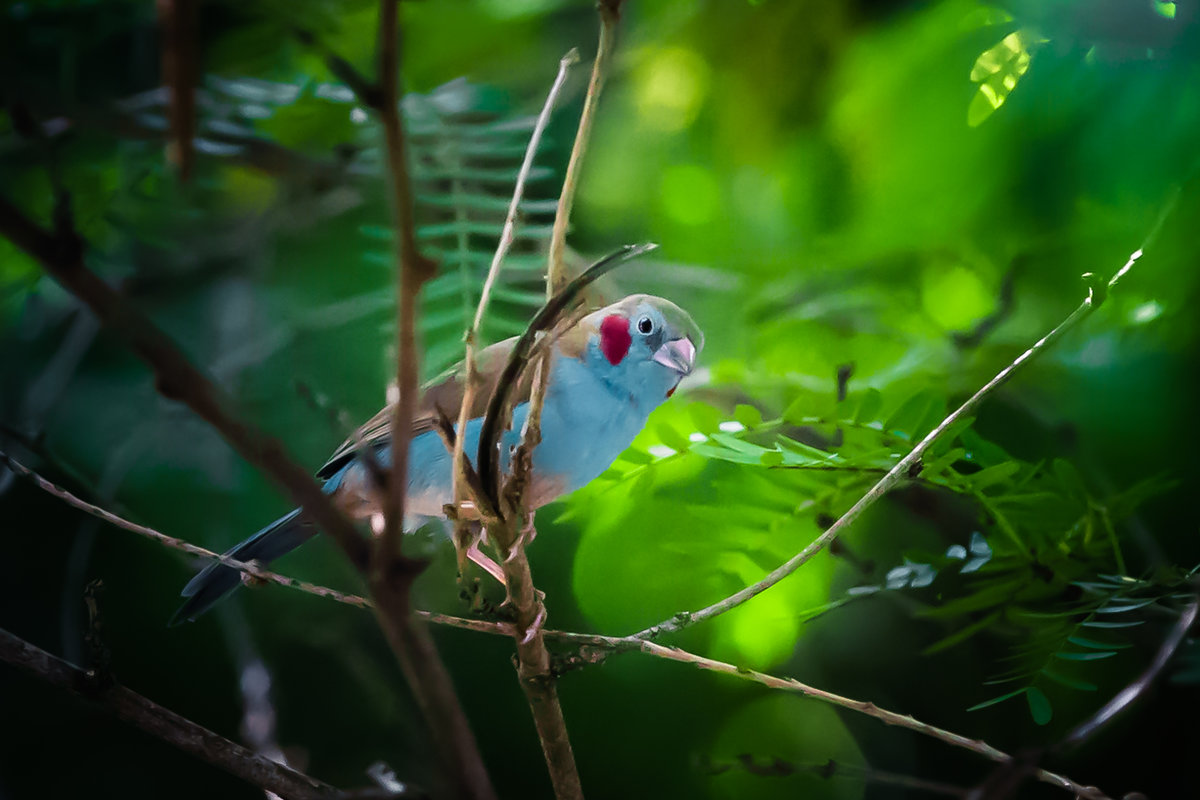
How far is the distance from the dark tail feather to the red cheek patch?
10.2 inches

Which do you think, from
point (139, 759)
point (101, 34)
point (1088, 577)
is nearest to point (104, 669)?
point (139, 759)

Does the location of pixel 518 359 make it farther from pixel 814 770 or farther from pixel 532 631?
pixel 814 770

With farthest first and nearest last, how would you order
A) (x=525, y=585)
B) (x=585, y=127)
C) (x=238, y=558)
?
(x=238, y=558) < (x=525, y=585) < (x=585, y=127)

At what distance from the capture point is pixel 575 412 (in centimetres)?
64

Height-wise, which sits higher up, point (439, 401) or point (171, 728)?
point (439, 401)

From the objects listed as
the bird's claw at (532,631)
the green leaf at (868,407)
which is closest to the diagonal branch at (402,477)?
the bird's claw at (532,631)

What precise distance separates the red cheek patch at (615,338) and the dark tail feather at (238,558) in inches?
10.2

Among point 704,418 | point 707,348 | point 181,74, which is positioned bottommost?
point 181,74

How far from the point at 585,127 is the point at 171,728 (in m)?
0.42

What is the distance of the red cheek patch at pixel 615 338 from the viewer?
645mm

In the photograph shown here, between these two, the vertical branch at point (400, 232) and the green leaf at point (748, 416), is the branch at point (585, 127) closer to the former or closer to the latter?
the vertical branch at point (400, 232)

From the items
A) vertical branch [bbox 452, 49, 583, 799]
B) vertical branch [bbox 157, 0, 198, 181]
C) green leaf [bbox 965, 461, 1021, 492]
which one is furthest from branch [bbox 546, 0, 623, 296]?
green leaf [bbox 965, 461, 1021, 492]

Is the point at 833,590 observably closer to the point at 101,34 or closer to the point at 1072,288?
the point at 1072,288

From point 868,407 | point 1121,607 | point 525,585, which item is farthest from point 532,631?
point 1121,607
